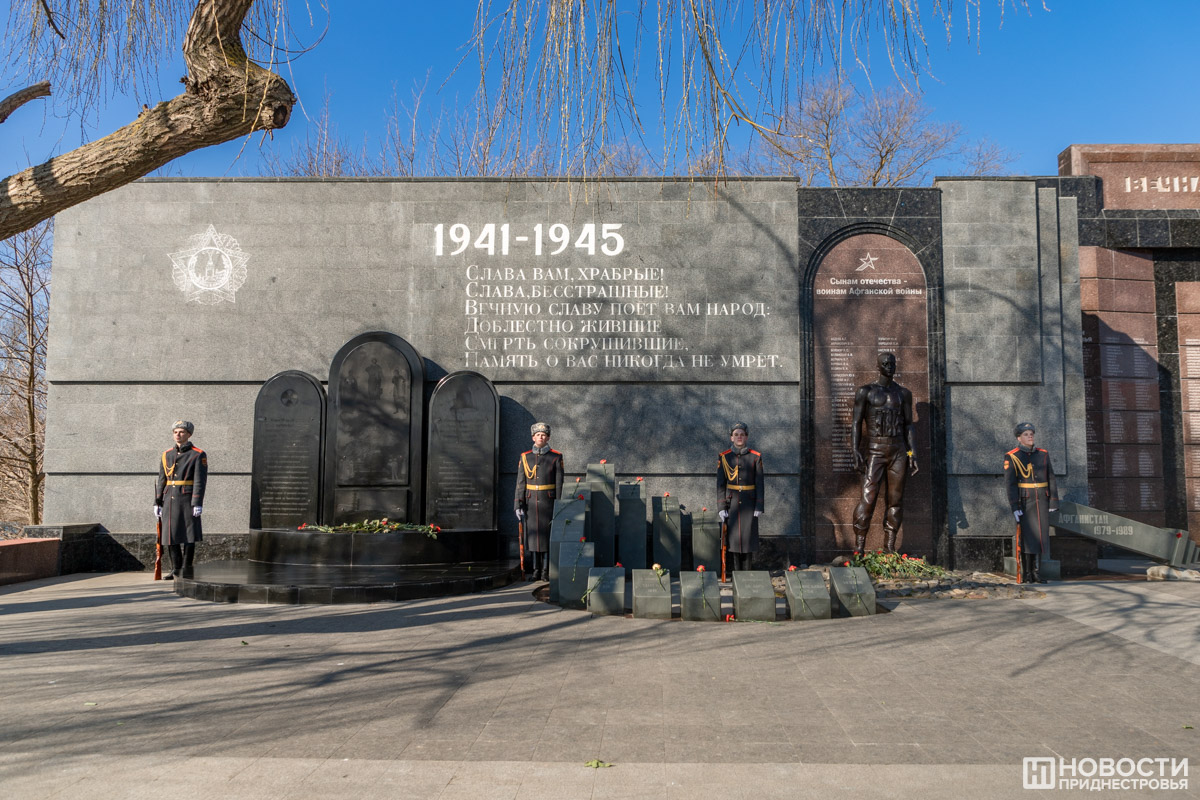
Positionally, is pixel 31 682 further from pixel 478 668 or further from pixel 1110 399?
pixel 1110 399

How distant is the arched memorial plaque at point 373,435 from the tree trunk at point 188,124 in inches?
237

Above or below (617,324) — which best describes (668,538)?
below

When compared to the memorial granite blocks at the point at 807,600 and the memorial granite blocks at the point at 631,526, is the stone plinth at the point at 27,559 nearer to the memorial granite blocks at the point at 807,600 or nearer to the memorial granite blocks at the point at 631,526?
the memorial granite blocks at the point at 631,526

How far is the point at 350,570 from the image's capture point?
9.88 m

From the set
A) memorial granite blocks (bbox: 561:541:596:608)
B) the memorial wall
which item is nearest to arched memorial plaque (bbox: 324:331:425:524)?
the memorial wall

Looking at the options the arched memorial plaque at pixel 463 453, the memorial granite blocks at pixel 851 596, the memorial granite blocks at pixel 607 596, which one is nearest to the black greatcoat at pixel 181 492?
the arched memorial plaque at pixel 463 453

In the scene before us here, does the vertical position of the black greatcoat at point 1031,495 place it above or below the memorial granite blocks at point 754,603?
above

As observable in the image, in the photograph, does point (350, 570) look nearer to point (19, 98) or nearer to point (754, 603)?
point (754, 603)

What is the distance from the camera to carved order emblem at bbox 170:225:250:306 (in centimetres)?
1211

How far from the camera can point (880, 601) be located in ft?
29.1

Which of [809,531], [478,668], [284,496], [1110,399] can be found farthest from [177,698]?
[1110,399]

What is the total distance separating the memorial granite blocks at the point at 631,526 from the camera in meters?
10.5

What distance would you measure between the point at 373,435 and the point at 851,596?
636 cm

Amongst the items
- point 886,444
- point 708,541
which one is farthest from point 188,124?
point 886,444
